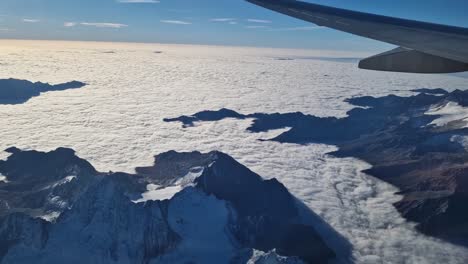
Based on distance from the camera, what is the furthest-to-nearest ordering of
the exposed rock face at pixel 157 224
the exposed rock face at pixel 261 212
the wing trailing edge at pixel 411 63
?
1. the exposed rock face at pixel 261 212
2. the exposed rock face at pixel 157 224
3. the wing trailing edge at pixel 411 63

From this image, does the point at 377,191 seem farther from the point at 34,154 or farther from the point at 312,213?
the point at 34,154

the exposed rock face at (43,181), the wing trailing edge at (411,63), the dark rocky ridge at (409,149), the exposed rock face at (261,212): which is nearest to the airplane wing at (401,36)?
the wing trailing edge at (411,63)

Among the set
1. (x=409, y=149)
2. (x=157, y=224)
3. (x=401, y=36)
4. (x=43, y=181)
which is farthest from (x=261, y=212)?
(x=409, y=149)

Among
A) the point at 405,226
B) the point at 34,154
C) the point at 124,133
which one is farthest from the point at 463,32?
the point at 124,133

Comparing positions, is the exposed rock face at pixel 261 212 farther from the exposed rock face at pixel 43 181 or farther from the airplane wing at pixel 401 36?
the airplane wing at pixel 401 36

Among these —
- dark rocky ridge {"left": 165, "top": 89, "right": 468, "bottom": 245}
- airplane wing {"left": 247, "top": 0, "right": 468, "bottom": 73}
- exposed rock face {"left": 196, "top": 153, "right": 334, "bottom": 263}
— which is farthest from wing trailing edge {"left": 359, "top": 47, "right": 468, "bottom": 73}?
dark rocky ridge {"left": 165, "top": 89, "right": 468, "bottom": 245}

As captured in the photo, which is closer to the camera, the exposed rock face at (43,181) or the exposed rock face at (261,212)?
the exposed rock face at (261,212)

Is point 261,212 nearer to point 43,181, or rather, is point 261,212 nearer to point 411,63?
point 43,181
